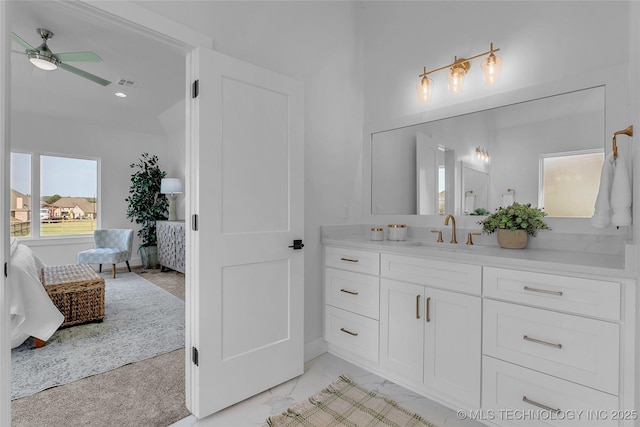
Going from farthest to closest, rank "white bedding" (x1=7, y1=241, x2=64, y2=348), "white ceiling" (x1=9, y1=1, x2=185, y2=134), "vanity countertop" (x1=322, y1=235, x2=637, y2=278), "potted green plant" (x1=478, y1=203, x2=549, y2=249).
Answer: "white ceiling" (x1=9, y1=1, x2=185, y2=134) → "white bedding" (x1=7, y1=241, x2=64, y2=348) → "potted green plant" (x1=478, y1=203, x2=549, y2=249) → "vanity countertop" (x1=322, y1=235, x2=637, y2=278)

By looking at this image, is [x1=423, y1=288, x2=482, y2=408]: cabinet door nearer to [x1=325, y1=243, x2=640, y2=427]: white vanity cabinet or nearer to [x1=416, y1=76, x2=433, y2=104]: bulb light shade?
[x1=325, y1=243, x2=640, y2=427]: white vanity cabinet

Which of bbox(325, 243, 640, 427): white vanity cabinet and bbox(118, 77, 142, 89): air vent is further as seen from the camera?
bbox(118, 77, 142, 89): air vent

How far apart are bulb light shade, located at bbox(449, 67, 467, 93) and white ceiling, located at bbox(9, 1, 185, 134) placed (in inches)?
75.3

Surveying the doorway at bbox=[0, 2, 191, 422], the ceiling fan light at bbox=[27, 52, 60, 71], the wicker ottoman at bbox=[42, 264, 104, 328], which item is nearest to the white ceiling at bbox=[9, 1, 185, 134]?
the doorway at bbox=[0, 2, 191, 422]

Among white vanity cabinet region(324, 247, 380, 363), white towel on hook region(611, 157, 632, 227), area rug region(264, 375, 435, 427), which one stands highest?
white towel on hook region(611, 157, 632, 227)

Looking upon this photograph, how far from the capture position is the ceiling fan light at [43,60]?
9.17 feet

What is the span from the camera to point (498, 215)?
6.55 ft

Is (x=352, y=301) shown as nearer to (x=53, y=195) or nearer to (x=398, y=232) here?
(x=398, y=232)

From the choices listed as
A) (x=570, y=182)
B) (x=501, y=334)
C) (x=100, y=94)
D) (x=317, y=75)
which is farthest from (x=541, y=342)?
(x=100, y=94)

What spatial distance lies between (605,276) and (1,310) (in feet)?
7.80

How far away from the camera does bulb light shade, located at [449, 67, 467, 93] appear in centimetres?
223

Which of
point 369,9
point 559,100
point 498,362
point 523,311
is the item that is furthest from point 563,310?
point 369,9

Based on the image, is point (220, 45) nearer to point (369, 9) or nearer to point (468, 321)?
point (369, 9)

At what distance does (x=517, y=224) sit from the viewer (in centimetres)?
191
